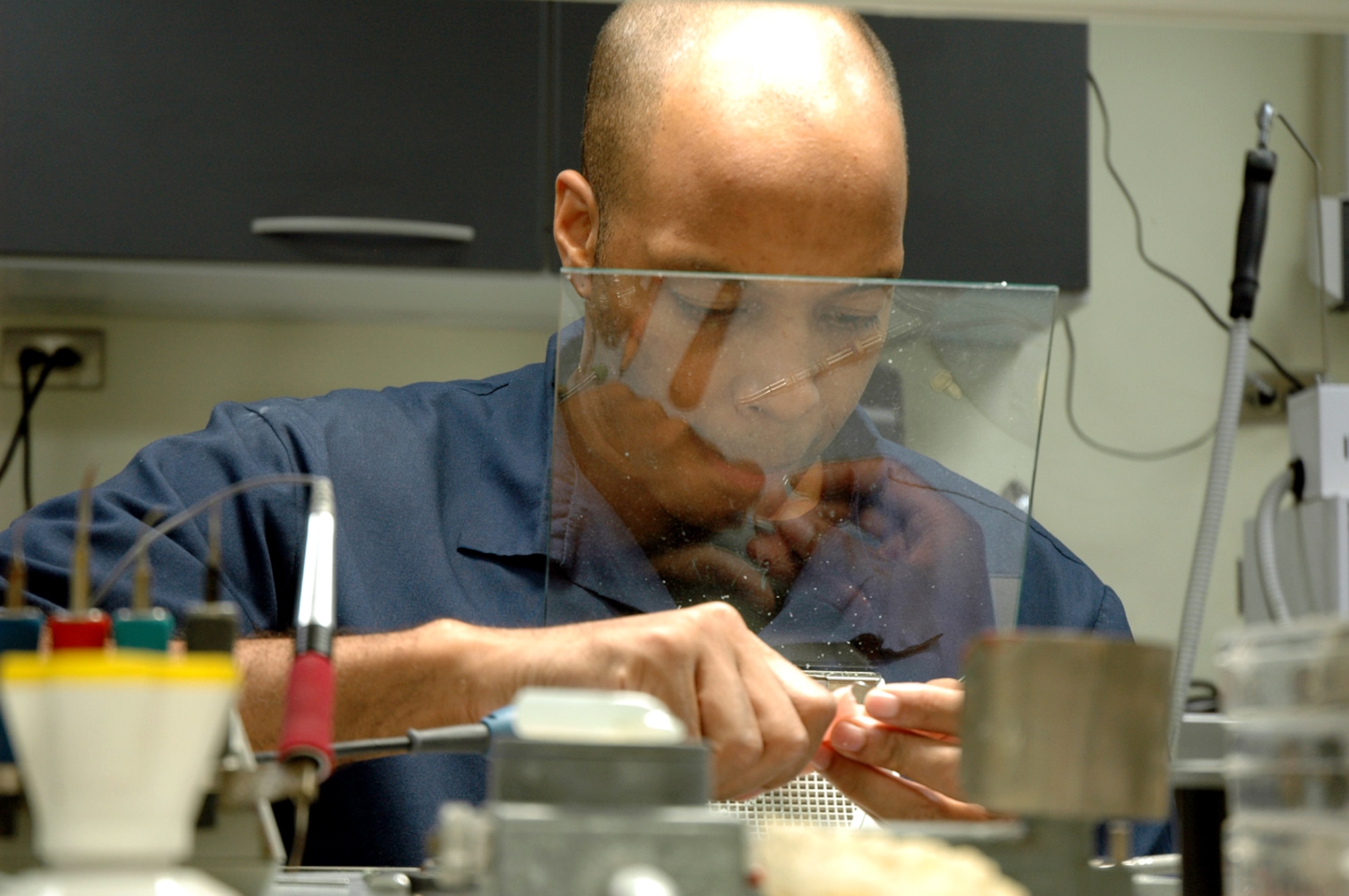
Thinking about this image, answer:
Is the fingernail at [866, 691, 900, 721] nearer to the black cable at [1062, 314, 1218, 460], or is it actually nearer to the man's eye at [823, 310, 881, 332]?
the man's eye at [823, 310, 881, 332]

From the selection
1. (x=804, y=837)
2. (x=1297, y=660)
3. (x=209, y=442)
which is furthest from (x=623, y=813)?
(x=209, y=442)

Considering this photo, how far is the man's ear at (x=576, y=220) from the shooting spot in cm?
142

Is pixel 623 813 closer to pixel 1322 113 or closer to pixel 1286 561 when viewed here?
pixel 1286 561

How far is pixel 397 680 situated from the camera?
2.85ft

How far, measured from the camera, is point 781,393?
3.10 feet

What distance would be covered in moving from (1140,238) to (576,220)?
1113mm

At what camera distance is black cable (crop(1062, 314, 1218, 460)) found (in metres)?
2.17

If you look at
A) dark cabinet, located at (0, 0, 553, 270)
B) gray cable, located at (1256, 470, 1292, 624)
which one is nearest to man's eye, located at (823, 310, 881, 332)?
dark cabinet, located at (0, 0, 553, 270)

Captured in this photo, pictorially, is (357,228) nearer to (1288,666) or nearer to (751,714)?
(751,714)

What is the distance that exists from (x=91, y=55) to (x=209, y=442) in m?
0.84

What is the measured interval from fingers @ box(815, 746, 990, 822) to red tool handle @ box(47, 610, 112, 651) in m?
0.48

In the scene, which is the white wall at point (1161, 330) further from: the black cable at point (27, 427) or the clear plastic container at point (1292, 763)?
the clear plastic container at point (1292, 763)

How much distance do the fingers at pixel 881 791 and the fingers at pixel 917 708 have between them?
0.13ft

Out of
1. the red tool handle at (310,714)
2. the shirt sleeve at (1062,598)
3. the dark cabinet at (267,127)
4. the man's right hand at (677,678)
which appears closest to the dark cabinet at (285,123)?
the dark cabinet at (267,127)
